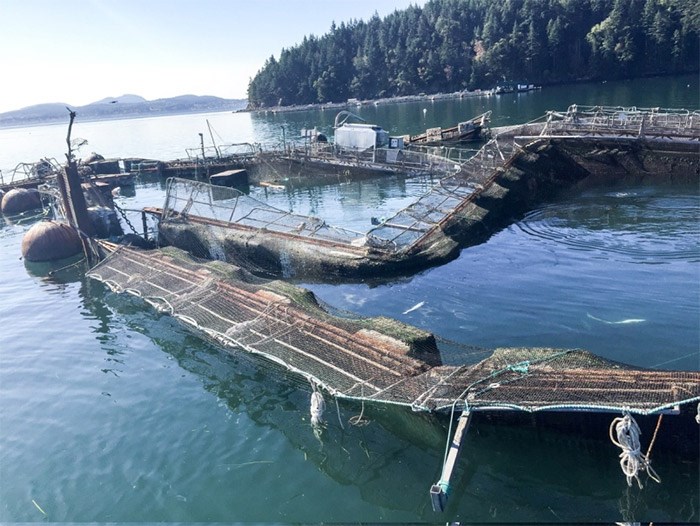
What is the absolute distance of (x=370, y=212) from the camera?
108 feet

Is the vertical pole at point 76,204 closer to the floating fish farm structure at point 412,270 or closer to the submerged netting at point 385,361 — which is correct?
the floating fish farm structure at point 412,270

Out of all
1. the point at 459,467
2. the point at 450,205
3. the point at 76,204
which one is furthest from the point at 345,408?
the point at 76,204

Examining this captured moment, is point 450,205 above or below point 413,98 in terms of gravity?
below

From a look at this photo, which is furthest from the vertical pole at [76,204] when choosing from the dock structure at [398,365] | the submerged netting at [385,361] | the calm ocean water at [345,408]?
the dock structure at [398,365]

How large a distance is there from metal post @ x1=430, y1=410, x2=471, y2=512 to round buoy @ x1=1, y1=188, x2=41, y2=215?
4395 cm

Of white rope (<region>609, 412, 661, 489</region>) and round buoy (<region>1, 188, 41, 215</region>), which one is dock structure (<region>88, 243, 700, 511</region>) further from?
round buoy (<region>1, 188, 41, 215</region>)

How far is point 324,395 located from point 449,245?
11.4m

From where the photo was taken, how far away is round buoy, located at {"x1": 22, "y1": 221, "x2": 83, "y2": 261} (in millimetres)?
27703

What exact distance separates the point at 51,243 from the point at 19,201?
18943mm

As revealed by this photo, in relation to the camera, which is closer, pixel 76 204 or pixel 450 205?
pixel 76 204

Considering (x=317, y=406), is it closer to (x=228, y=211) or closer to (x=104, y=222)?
(x=228, y=211)

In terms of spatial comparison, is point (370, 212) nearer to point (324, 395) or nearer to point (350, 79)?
point (324, 395)

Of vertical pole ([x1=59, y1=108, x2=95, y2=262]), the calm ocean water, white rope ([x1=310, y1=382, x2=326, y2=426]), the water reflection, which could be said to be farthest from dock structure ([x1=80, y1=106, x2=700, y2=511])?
vertical pole ([x1=59, y1=108, x2=95, y2=262])

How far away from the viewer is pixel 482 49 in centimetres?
13900
